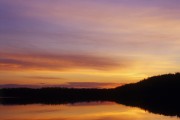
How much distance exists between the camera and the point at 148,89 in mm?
124812

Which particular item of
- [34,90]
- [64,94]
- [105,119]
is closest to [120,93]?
[64,94]

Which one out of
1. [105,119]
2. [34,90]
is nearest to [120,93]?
[34,90]

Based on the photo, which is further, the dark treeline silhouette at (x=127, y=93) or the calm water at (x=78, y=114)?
the dark treeline silhouette at (x=127, y=93)

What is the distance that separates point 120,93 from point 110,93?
32.9ft

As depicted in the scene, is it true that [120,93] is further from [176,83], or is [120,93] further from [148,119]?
[148,119]

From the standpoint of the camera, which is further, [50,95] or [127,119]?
[50,95]

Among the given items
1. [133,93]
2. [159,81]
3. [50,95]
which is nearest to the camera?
[159,81]

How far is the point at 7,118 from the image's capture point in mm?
36281

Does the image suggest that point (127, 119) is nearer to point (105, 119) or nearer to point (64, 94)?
point (105, 119)

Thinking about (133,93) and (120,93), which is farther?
(120,93)

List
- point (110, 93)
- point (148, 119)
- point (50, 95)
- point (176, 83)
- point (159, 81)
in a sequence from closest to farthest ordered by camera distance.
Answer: point (148, 119) → point (176, 83) → point (159, 81) → point (50, 95) → point (110, 93)

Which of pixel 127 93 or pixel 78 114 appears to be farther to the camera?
pixel 127 93

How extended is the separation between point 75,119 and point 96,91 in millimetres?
125794

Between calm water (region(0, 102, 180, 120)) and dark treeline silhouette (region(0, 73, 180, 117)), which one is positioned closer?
calm water (region(0, 102, 180, 120))
